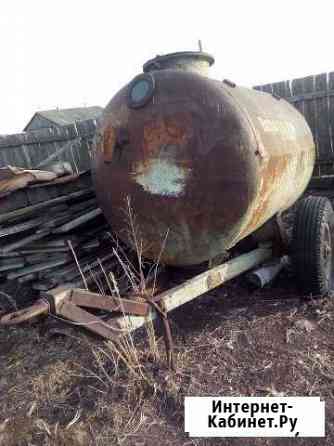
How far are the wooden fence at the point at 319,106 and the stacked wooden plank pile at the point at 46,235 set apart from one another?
164 inches

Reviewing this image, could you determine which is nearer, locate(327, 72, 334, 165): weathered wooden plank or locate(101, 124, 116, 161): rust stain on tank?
locate(101, 124, 116, 161): rust stain on tank

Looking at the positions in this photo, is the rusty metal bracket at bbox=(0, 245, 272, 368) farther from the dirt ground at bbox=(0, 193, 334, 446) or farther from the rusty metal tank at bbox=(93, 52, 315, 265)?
the rusty metal tank at bbox=(93, 52, 315, 265)

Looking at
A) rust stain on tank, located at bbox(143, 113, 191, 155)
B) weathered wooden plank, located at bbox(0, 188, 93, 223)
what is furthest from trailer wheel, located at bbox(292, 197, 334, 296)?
weathered wooden plank, located at bbox(0, 188, 93, 223)

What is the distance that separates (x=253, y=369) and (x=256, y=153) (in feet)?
5.20

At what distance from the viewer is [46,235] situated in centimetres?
375

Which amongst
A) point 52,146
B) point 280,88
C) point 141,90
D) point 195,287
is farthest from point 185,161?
point 52,146

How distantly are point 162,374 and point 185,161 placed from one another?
1.56 meters

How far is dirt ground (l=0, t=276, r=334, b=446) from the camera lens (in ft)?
8.34

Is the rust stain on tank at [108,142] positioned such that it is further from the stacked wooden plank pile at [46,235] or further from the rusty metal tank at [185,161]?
the stacked wooden plank pile at [46,235]

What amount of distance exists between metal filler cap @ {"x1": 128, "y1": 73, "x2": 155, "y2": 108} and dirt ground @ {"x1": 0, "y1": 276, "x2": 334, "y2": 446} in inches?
68.7

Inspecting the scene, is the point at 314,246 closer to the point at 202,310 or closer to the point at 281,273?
the point at 281,273

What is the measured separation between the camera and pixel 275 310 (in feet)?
12.4

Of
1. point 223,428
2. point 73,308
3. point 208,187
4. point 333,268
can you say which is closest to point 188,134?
point 208,187

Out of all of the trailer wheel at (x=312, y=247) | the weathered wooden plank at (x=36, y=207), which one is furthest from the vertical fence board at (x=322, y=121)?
the weathered wooden plank at (x=36, y=207)
